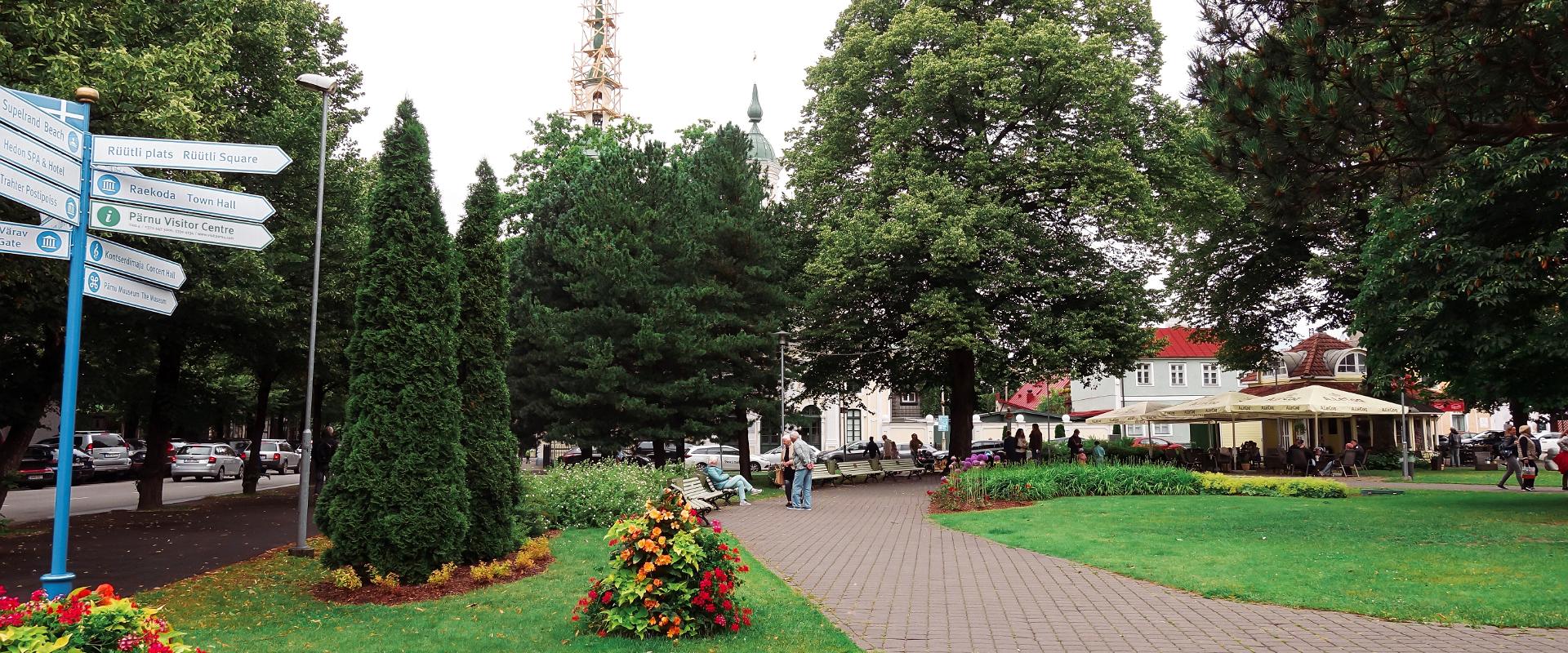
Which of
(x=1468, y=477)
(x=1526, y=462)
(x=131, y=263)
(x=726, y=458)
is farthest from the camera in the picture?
(x=726, y=458)

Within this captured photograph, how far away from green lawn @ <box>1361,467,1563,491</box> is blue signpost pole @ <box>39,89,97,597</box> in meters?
27.6

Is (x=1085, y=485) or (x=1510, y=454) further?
(x=1510, y=454)

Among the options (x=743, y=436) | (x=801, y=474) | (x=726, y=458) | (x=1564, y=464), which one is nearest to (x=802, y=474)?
(x=801, y=474)

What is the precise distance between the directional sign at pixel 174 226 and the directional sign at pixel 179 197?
0.15ft

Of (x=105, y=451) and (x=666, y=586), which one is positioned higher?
(x=105, y=451)

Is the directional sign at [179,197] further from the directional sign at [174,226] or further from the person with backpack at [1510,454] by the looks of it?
the person with backpack at [1510,454]

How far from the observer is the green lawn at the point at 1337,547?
28.9ft

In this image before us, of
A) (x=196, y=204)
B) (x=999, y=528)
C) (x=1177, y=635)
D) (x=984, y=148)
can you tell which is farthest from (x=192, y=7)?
(x=984, y=148)

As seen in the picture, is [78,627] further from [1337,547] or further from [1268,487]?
[1268,487]

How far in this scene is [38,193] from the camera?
5.23 metres

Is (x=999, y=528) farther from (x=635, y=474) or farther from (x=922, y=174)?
(x=922, y=174)

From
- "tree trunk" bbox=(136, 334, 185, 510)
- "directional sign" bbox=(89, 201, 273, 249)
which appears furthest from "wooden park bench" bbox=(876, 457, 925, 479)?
"directional sign" bbox=(89, 201, 273, 249)

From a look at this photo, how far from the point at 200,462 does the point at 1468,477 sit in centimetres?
4251

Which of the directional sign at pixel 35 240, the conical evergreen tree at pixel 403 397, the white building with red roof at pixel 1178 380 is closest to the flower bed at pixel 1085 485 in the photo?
the conical evergreen tree at pixel 403 397
